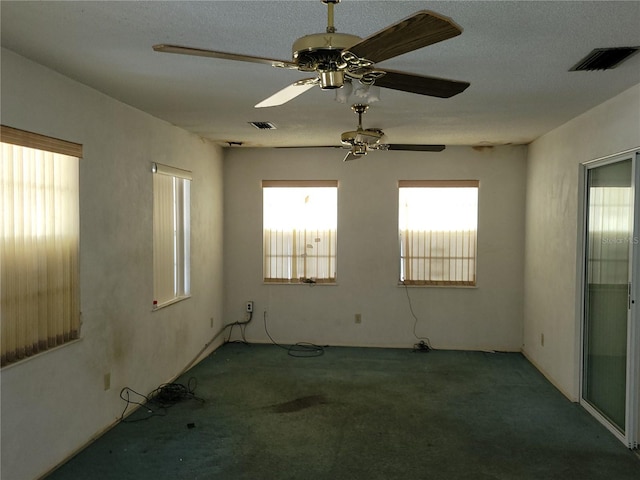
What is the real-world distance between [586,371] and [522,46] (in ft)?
9.45

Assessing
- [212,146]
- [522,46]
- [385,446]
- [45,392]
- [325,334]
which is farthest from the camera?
[325,334]

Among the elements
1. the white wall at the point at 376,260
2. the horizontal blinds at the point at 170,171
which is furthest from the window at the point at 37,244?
the white wall at the point at 376,260

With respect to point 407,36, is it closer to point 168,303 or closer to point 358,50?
point 358,50

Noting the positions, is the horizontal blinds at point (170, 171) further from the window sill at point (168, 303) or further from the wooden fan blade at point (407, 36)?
the wooden fan blade at point (407, 36)

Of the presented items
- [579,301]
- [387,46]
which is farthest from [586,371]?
[387,46]

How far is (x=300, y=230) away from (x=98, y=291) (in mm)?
3036

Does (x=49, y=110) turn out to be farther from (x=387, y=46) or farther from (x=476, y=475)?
(x=476, y=475)

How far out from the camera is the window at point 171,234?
14.8 ft

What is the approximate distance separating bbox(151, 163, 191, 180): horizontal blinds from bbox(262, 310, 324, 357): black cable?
7.09ft

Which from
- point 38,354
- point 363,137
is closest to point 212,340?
point 38,354

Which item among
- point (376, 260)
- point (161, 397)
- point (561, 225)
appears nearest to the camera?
point (161, 397)

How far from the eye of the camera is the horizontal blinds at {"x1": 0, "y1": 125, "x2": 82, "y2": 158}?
2.66m

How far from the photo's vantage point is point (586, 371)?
411 cm

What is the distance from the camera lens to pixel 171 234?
4867 millimetres
